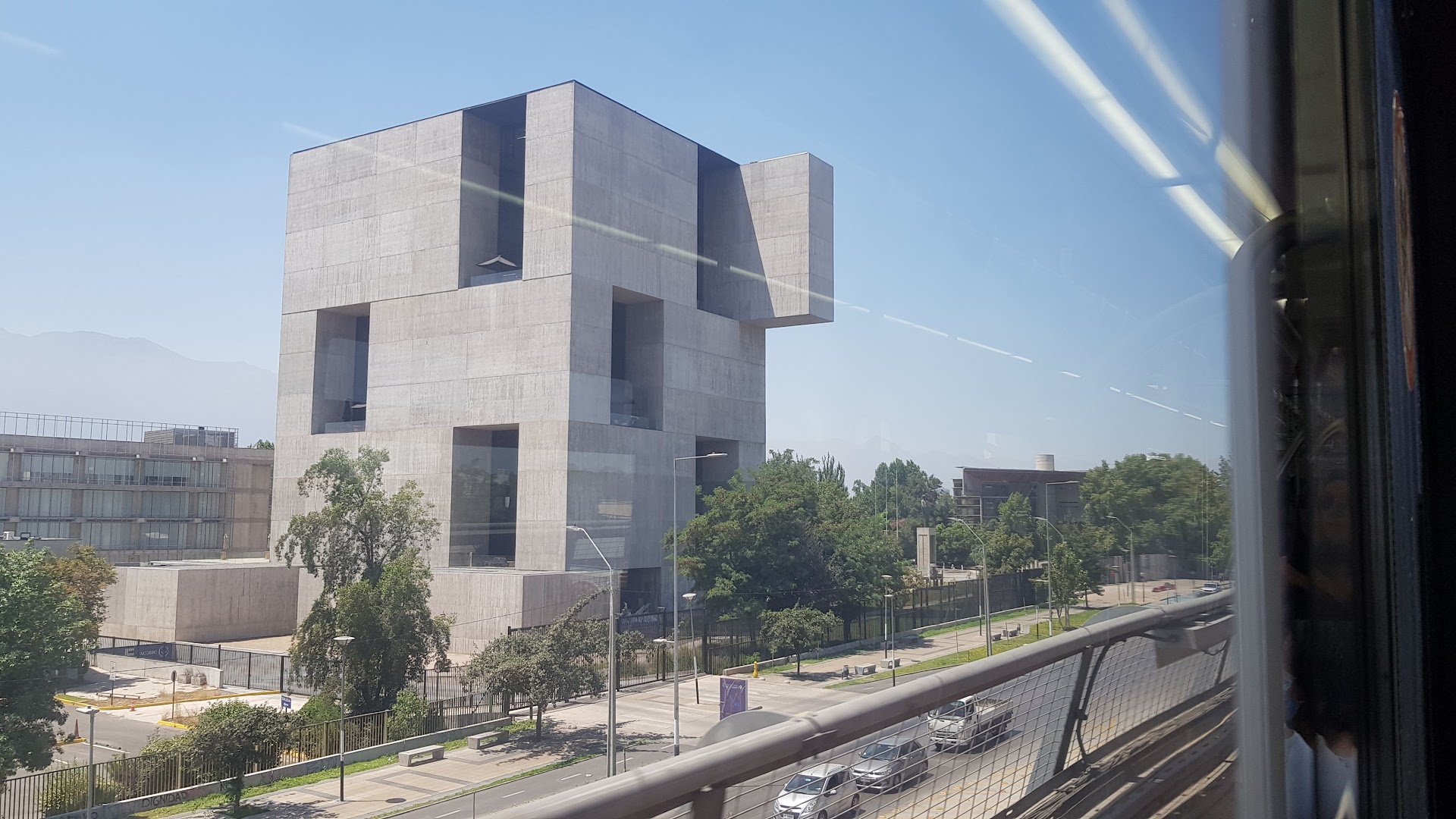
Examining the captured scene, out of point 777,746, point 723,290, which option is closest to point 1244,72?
point 723,290

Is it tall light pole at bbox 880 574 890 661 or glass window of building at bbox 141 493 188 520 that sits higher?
glass window of building at bbox 141 493 188 520

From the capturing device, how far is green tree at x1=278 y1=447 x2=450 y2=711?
1.09 metres

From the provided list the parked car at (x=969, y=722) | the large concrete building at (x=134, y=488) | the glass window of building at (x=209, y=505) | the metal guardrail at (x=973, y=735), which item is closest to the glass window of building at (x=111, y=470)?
the large concrete building at (x=134, y=488)

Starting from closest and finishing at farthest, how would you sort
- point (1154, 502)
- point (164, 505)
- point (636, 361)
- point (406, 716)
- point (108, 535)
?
1. point (108, 535)
2. point (164, 505)
3. point (406, 716)
4. point (636, 361)
5. point (1154, 502)

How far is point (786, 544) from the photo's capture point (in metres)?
1.59

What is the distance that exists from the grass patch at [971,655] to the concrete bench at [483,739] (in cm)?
58

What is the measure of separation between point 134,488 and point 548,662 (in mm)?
542

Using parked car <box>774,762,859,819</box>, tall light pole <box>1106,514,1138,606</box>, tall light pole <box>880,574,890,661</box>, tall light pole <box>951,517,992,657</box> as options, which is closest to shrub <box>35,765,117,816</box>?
parked car <box>774,762,859,819</box>

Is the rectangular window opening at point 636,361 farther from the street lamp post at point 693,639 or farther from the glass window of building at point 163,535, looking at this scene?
the glass window of building at point 163,535

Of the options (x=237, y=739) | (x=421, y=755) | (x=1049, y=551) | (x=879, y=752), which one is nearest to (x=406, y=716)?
(x=421, y=755)

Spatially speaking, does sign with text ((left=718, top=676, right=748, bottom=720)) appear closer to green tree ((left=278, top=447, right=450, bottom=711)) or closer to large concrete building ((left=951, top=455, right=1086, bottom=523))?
green tree ((left=278, top=447, right=450, bottom=711))

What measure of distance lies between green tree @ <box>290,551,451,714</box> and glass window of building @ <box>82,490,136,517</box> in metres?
0.26

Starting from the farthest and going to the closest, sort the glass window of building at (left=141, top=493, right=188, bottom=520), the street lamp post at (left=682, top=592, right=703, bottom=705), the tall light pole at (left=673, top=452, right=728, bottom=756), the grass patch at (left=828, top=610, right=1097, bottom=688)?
the grass patch at (left=828, top=610, right=1097, bottom=688)
the street lamp post at (left=682, top=592, right=703, bottom=705)
the tall light pole at (left=673, top=452, right=728, bottom=756)
the glass window of building at (left=141, top=493, right=188, bottom=520)

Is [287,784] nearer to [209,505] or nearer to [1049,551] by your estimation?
[209,505]
